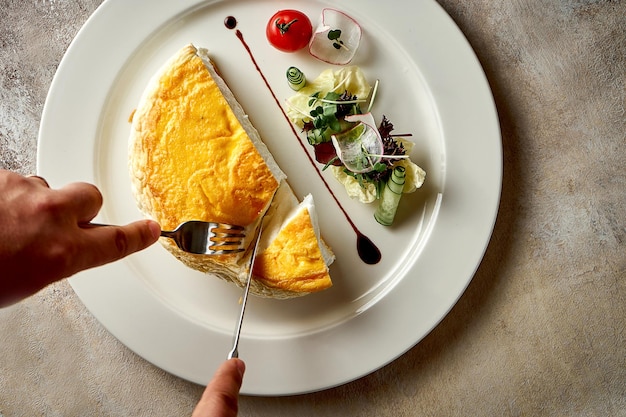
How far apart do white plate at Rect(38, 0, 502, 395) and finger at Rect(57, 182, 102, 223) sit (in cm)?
151

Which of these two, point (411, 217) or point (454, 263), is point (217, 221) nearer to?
point (411, 217)

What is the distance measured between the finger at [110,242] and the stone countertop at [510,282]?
189cm

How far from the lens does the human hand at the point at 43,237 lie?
6.89ft

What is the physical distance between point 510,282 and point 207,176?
2508 mm

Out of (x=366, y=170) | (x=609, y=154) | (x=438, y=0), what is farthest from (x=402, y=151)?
(x=609, y=154)

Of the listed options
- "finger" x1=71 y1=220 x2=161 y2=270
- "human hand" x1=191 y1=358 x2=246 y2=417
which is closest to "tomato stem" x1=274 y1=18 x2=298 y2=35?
"finger" x1=71 y1=220 x2=161 y2=270

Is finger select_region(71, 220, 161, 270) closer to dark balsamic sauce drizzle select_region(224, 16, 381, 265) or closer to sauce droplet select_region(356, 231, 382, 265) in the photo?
dark balsamic sauce drizzle select_region(224, 16, 381, 265)

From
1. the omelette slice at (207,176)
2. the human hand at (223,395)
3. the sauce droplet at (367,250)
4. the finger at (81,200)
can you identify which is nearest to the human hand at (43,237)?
the finger at (81,200)

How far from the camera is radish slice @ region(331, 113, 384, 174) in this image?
12.4 feet

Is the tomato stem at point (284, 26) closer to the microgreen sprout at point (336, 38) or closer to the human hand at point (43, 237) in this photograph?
the microgreen sprout at point (336, 38)

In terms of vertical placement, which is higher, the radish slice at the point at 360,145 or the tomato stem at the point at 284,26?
the tomato stem at the point at 284,26

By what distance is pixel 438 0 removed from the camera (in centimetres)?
414

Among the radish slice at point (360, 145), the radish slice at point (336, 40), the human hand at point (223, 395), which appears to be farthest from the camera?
the radish slice at point (336, 40)

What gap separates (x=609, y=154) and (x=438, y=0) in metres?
1.83
